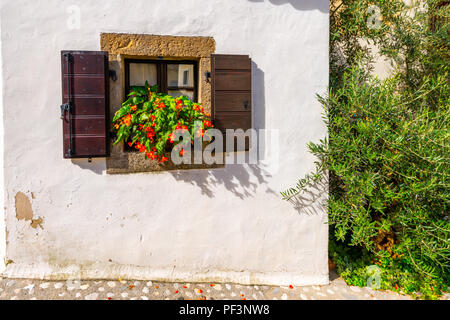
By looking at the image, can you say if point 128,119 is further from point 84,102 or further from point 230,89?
point 230,89

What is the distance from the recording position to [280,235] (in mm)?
3029

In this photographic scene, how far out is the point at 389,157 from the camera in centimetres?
262

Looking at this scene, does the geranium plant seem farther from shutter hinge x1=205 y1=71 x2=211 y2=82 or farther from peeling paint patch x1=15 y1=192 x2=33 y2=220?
peeling paint patch x1=15 y1=192 x2=33 y2=220

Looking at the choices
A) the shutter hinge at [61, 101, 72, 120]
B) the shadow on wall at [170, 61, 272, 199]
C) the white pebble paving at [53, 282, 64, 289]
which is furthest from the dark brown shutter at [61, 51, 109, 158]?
the white pebble paving at [53, 282, 64, 289]

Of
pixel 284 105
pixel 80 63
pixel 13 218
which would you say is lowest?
pixel 13 218

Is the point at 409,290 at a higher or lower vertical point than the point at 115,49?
lower

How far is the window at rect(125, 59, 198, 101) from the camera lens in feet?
9.53

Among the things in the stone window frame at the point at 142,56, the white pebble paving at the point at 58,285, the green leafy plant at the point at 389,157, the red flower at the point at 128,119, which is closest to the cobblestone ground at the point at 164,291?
the white pebble paving at the point at 58,285

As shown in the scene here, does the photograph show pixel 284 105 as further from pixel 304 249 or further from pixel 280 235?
pixel 304 249

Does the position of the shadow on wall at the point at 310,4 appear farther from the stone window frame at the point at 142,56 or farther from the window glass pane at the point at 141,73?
the window glass pane at the point at 141,73

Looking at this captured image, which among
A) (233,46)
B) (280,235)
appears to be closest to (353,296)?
(280,235)

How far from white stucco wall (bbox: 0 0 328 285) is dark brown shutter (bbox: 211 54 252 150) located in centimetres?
16

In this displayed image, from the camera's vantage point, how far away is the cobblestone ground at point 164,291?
256 centimetres

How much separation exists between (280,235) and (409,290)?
1.54 meters
